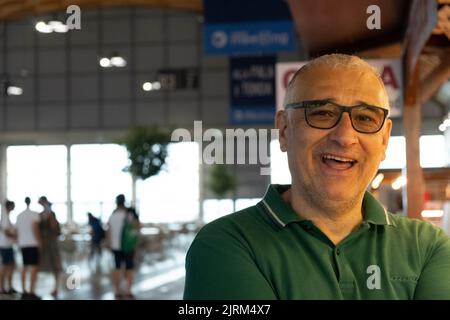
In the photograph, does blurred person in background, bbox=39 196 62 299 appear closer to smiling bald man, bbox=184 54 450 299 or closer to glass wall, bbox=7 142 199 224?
smiling bald man, bbox=184 54 450 299

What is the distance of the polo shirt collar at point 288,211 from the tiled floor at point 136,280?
229 inches

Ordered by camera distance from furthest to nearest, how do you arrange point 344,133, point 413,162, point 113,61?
1. point 113,61
2. point 413,162
3. point 344,133

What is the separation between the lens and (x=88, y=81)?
78.3 ft

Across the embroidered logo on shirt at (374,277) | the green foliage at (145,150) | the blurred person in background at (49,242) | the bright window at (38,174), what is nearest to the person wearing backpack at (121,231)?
the blurred person in background at (49,242)

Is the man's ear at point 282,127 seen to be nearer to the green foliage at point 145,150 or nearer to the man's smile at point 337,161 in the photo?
the man's smile at point 337,161

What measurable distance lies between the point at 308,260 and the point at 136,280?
11.2m

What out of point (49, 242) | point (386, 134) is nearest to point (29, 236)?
point (49, 242)

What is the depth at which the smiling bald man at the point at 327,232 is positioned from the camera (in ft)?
3.84

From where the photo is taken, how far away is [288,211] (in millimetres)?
1257

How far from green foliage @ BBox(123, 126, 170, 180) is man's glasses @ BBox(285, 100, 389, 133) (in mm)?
18166

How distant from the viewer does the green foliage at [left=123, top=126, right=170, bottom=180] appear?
19.3 m

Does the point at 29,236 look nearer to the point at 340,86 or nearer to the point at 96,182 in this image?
the point at 340,86
